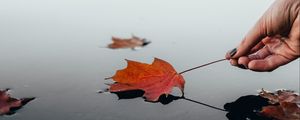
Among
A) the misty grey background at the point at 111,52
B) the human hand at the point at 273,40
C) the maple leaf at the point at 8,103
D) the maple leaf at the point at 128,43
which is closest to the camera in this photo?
the maple leaf at the point at 8,103

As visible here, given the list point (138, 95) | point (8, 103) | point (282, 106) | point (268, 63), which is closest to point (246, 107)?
point (282, 106)

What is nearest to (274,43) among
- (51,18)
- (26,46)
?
(26,46)

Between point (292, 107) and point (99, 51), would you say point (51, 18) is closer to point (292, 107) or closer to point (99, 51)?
point (99, 51)

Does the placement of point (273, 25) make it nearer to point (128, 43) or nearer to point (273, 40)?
point (273, 40)

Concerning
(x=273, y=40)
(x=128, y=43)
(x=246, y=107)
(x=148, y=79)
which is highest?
(x=128, y=43)

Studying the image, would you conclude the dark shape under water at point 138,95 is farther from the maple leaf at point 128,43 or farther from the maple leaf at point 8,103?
the maple leaf at point 128,43

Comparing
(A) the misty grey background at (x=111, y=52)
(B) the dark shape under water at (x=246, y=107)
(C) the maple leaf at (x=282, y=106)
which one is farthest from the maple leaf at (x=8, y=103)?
(C) the maple leaf at (x=282, y=106)
